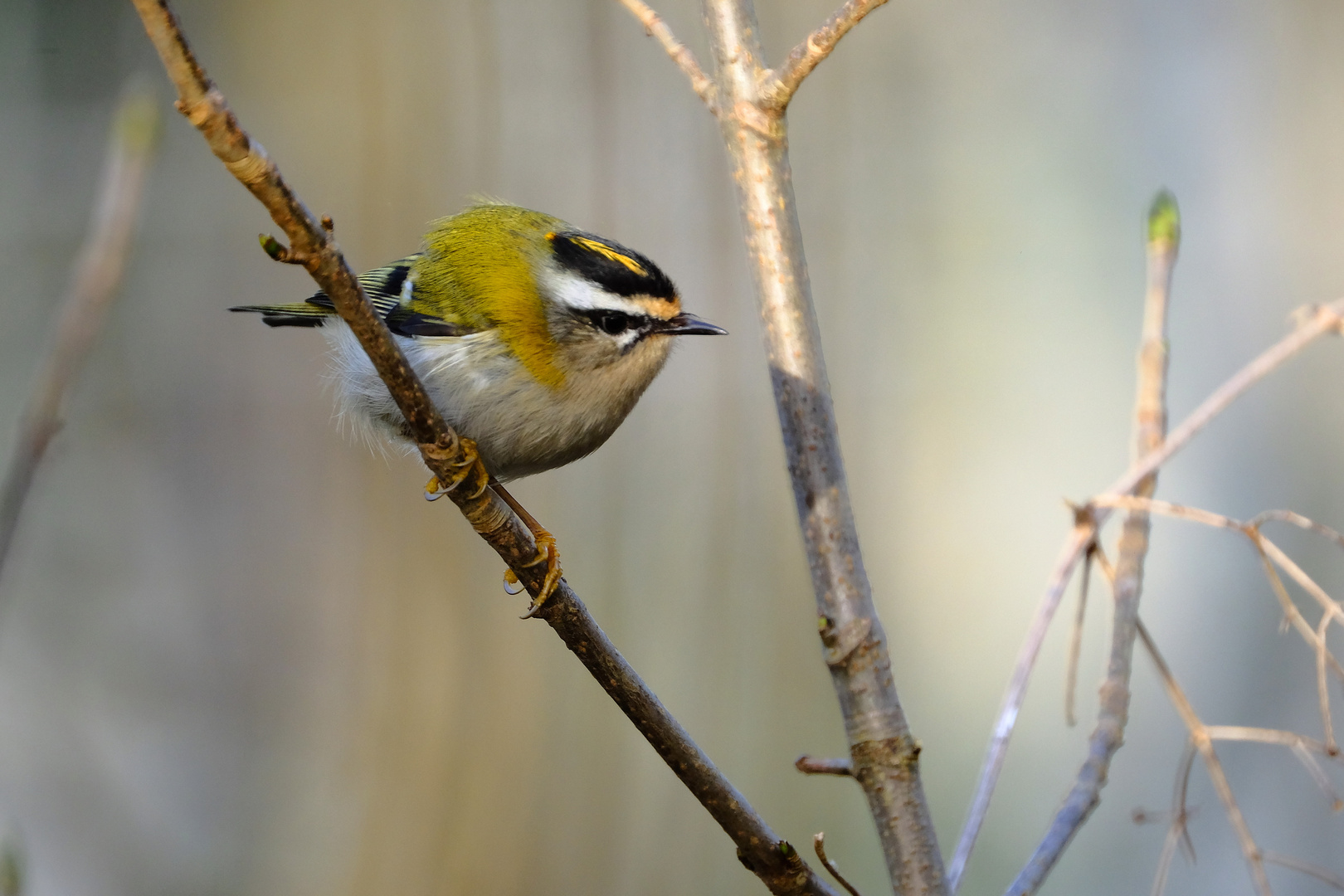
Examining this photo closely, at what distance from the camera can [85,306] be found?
0.92m

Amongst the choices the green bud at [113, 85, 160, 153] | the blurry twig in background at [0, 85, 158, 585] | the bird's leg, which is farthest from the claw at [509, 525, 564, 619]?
the green bud at [113, 85, 160, 153]

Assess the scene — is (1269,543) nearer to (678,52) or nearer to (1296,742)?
(1296,742)

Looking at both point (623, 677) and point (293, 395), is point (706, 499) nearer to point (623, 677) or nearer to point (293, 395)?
point (293, 395)

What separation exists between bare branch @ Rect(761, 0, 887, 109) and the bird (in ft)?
1.77

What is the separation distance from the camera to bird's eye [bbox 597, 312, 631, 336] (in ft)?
5.63

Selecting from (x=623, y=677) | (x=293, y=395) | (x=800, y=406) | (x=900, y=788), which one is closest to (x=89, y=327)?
(x=623, y=677)

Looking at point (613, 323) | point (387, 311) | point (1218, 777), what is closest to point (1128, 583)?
point (1218, 777)

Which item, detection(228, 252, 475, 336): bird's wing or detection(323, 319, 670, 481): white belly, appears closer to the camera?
detection(323, 319, 670, 481): white belly

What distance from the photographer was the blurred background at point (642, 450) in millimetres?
3395

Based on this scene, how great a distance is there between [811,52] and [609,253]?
67 cm

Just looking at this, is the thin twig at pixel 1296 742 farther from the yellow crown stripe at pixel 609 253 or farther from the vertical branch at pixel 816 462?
the yellow crown stripe at pixel 609 253

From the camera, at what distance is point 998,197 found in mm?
3965

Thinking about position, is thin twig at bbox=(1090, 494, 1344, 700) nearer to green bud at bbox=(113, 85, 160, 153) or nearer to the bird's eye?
the bird's eye

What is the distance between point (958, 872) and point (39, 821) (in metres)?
3.16
